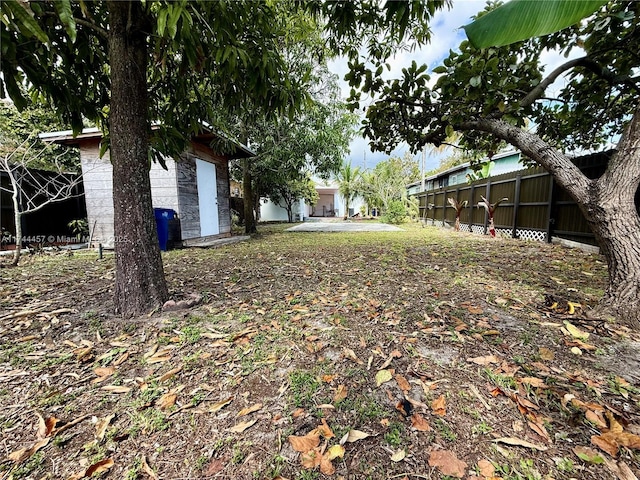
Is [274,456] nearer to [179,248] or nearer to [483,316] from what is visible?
[483,316]

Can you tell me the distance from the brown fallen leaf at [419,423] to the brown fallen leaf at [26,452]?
63.8 inches

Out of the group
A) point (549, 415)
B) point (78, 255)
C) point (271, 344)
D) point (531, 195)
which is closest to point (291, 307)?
point (271, 344)

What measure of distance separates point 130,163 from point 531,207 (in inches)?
312

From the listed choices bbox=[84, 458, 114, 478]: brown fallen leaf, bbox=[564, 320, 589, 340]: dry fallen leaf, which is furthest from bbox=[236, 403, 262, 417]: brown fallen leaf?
bbox=[564, 320, 589, 340]: dry fallen leaf

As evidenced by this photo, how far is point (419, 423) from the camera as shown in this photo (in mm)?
1254

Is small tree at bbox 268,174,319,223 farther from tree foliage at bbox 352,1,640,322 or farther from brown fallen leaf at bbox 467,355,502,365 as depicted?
brown fallen leaf at bbox 467,355,502,365

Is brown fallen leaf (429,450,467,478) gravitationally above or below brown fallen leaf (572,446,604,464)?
below

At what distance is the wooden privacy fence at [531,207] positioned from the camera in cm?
510

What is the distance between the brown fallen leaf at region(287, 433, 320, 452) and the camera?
45.3 inches

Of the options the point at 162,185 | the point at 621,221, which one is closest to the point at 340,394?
the point at 621,221

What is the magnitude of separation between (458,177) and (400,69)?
14.8m

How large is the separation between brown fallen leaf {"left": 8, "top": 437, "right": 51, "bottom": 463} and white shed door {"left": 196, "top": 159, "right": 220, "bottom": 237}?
629 cm

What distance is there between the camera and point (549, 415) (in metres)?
1.29

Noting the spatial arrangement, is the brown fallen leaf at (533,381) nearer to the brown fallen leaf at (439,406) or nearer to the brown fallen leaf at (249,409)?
the brown fallen leaf at (439,406)
